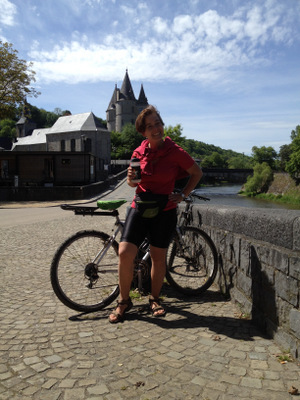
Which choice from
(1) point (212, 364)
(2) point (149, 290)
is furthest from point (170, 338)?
(2) point (149, 290)

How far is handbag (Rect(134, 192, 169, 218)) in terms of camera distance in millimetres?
3055

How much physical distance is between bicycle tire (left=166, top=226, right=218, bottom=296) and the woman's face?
1165 millimetres

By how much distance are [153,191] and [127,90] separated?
107m

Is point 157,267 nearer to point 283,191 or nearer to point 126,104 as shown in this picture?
point 283,191

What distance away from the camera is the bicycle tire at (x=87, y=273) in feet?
10.8

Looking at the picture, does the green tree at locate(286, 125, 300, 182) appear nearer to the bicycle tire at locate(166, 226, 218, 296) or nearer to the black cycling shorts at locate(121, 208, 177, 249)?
the bicycle tire at locate(166, 226, 218, 296)

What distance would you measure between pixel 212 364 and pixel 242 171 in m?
94.8

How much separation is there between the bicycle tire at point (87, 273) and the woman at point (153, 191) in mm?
333

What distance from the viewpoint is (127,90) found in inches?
4107

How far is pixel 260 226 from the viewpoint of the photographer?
2986mm

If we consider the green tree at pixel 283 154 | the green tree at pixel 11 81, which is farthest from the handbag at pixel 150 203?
the green tree at pixel 283 154

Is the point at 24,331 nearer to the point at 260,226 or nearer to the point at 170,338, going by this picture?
the point at 170,338

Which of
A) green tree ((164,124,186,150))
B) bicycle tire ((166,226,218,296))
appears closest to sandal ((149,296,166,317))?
bicycle tire ((166,226,218,296))

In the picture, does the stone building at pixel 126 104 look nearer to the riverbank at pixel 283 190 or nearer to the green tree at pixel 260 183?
the green tree at pixel 260 183
